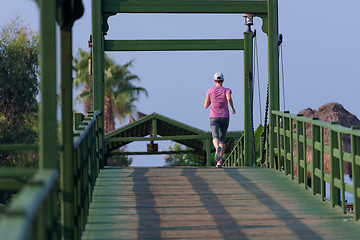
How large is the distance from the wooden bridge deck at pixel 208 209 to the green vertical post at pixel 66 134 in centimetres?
97

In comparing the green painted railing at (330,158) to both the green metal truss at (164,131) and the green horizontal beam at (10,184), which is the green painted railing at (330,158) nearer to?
the green horizontal beam at (10,184)

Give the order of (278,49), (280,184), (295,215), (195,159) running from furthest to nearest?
(195,159) < (278,49) < (280,184) < (295,215)

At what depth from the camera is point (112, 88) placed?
4600 cm

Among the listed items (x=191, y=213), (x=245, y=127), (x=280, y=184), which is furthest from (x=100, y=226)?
(x=245, y=127)

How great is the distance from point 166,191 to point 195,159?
2418 cm

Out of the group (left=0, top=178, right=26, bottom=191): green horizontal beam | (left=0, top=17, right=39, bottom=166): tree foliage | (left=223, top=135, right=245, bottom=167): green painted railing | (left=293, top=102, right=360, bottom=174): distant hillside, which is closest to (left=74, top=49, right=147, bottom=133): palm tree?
(left=0, top=17, right=39, bottom=166): tree foliage

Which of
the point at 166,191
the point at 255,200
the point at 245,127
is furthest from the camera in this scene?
the point at 245,127

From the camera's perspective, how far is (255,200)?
888cm

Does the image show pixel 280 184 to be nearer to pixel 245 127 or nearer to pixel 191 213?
pixel 191 213

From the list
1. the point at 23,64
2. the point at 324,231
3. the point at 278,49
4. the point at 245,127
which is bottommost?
the point at 324,231

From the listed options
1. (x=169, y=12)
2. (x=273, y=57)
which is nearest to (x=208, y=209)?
(x=273, y=57)

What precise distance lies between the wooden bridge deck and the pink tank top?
1.33m

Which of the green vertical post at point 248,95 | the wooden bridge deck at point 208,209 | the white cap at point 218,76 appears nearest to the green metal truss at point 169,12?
the white cap at point 218,76

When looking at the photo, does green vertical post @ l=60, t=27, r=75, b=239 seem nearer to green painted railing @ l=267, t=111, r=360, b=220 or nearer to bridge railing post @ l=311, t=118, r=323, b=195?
green painted railing @ l=267, t=111, r=360, b=220
